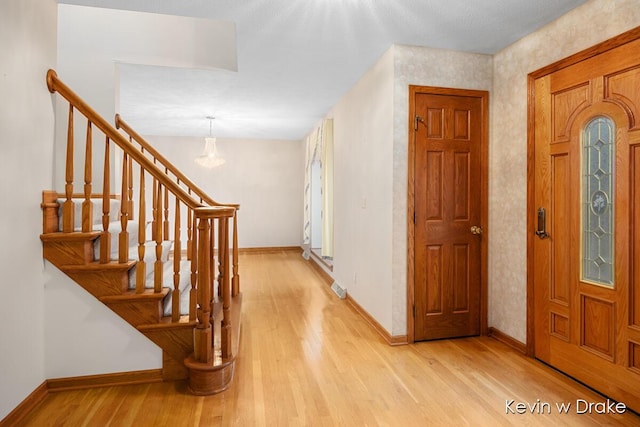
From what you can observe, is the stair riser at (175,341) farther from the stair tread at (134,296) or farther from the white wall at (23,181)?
the white wall at (23,181)

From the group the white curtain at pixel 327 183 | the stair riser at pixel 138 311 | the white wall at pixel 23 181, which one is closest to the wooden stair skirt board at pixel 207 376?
the stair riser at pixel 138 311

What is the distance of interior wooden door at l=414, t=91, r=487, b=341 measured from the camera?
2.92 m

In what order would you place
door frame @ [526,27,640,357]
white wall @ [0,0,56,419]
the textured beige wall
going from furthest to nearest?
door frame @ [526,27,640,357], the textured beige wall, white wall @ [0,0,56,419]

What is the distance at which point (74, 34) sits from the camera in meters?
3.27

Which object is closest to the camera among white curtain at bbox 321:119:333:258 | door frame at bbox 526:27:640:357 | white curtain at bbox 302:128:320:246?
door frame at bbox 526:27:640:357

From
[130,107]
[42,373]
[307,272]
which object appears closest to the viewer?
[42,373]

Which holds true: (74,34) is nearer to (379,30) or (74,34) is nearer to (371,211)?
(379,30)

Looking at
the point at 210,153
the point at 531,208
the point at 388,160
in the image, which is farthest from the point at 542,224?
the point at 210,153

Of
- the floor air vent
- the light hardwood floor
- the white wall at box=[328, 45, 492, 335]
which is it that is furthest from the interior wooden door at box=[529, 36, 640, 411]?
the floor air vent

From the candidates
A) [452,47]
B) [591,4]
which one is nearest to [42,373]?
[452,47]

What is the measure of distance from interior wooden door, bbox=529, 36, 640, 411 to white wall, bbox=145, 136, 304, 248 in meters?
5.50

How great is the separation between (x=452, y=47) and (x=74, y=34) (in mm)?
3414

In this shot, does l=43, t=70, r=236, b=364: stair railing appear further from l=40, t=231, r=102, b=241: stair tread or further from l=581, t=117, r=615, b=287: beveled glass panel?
l=581, t=117, r=615, b=287: beveled glass panel

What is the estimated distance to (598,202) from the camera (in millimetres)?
2178
